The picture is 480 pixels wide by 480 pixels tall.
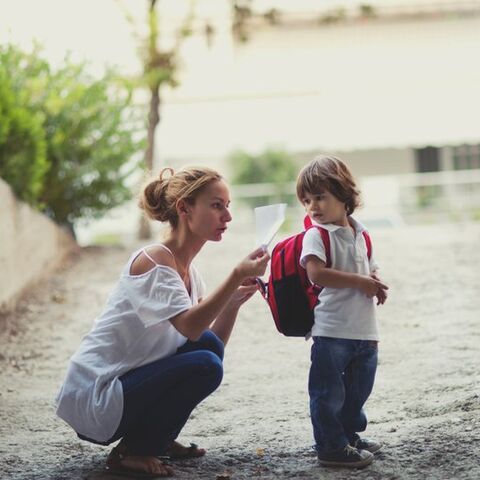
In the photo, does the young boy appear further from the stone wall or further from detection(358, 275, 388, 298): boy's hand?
the stone wall

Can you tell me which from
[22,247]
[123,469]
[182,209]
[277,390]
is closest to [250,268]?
[182,209]

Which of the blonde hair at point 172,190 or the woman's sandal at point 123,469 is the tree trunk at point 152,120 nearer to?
the blonde hair at point 172,190

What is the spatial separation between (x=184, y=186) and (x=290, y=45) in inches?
893

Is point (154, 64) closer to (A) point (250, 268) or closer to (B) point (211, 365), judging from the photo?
(B) point (211, 365)

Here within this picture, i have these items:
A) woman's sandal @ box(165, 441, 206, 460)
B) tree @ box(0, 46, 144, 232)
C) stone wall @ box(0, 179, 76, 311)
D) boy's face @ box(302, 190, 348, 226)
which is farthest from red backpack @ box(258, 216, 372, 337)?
tree @ box(0, 46, 144, 232)

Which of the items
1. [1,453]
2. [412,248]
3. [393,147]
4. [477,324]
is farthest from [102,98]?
[393,147]

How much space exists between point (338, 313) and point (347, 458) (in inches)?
21.8

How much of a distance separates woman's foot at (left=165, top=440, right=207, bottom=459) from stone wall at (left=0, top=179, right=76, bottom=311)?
403 cm

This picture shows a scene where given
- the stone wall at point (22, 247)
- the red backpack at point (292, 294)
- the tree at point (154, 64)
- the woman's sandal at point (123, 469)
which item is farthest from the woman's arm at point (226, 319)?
the tree at point (154, 64)

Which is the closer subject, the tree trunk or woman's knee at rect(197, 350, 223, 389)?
woman's knee at rect(197, 350, 223, 389)

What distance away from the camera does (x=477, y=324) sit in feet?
22.0

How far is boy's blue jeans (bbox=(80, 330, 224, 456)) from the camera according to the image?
3.58m

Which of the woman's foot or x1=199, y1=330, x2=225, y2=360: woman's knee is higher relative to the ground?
x1=199, y1=330, x2=225, y2=360: woman's knee

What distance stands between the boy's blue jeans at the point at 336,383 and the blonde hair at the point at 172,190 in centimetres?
73
